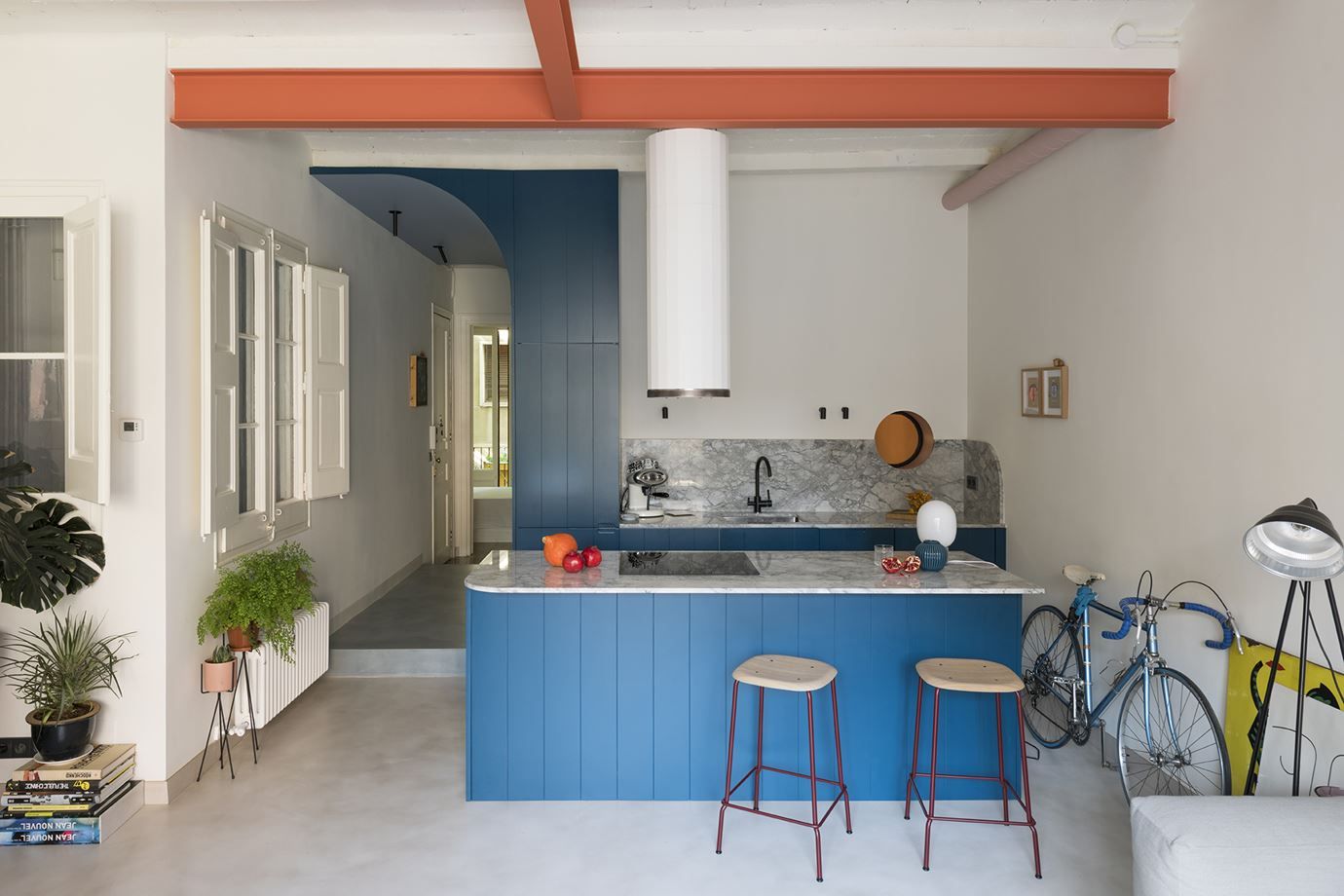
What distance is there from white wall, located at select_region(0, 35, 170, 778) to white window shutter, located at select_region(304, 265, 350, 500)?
1.46 m

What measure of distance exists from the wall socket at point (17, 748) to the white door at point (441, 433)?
4.89 m

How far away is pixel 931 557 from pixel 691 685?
1.16 meters

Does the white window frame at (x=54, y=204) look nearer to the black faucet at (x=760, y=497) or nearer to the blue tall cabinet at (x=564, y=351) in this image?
the blue tall cabinet at (x=564, y=351)

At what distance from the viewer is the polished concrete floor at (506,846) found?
3.18 meters

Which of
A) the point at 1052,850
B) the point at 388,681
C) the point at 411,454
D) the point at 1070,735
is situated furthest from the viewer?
the point at 411,454

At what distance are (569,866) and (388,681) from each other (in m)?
2.52

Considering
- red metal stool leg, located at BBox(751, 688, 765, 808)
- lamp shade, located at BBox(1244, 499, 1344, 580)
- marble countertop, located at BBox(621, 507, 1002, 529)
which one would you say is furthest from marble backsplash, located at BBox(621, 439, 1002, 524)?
lamp shade, located at BBox(1244, 499, 1344, 580)

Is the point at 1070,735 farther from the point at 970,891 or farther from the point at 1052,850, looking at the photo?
the point at 970,891

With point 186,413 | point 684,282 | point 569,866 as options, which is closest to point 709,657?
point 569,866

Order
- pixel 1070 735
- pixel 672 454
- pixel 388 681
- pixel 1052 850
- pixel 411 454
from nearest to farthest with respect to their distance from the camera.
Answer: pixel 1052 850 → pixel 1070 735 → pixel 388 681 → pixel 672 454 → pixel 411 454

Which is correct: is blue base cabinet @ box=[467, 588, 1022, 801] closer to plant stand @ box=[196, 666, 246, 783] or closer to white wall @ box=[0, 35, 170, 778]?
plant stand @ box=[196, 666, 246, 783]

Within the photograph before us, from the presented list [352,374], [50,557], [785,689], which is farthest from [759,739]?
[352,374]

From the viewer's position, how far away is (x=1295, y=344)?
3262 millimetres

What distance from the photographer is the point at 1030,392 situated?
17.9 feet
